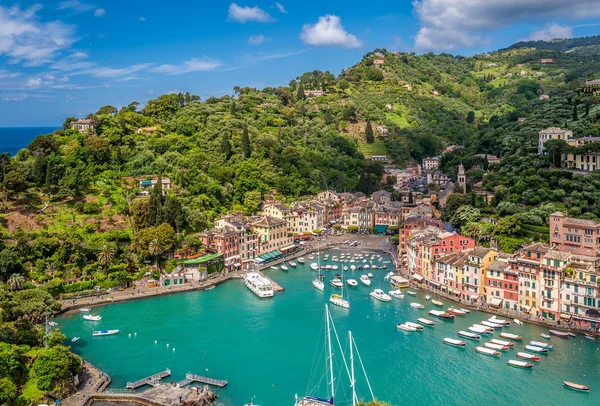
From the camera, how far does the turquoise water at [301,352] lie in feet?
86.7

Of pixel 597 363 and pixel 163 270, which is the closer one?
pixel 597 363

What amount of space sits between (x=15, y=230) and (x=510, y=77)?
119949 millimetres

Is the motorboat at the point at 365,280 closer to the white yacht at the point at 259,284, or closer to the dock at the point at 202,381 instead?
the white yacht at the point at 259,284

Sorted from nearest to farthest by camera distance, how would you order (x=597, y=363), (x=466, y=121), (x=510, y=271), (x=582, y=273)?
(x=597, y=363), (x=582, y=273), (x=510, y=271), (x=466, y=121)

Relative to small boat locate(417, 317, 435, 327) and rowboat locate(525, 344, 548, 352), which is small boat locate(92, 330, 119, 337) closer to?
small boat locate(417, 317, 435, 327)

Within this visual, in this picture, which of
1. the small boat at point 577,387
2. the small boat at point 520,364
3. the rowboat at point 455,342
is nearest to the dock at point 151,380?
the rowboat at point 455,342

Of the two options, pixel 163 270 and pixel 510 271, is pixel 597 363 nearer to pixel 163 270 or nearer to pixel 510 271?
pixel 510 271

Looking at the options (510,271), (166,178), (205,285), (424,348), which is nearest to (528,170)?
(510,271)

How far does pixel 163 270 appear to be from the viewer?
4425 cm

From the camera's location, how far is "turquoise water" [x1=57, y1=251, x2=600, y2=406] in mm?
26422

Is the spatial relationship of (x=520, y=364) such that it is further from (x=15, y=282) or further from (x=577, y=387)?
(x=15, y=282)

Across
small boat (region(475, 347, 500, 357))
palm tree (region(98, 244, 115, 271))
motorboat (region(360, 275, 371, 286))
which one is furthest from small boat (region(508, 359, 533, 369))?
palm tree (region(98, 244, 115, 271))

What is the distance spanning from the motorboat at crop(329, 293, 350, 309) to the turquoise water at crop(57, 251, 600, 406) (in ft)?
1.61

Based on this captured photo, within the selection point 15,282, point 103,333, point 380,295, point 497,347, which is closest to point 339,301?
point 380,295
